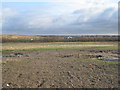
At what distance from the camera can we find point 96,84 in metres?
7.02

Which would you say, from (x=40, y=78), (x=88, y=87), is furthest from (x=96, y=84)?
(x=40, y=78)

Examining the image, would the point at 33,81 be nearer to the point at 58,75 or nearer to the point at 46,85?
the point at 46,85

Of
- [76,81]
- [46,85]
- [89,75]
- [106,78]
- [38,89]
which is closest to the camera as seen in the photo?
[38,89]

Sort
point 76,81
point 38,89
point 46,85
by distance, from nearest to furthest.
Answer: point 38,89 → point 46,85 → point 76,81

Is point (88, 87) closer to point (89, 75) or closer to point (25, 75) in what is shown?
point (89, 75)

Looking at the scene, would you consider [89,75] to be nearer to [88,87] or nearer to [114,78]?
[114,78]

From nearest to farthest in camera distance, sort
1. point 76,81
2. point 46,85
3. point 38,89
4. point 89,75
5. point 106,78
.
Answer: point 38,89 < point 46,85 < point 76,81 < point 106,78 < point 89,75

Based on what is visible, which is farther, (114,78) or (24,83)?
(114,78)

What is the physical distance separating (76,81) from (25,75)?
2.58 m

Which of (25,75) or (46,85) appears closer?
(46,85)

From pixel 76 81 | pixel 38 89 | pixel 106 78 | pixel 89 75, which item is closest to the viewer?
pixel 38 89

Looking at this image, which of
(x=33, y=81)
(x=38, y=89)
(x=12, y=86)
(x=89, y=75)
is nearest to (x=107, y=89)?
(x=89, y=75)

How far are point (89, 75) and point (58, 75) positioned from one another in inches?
57.8

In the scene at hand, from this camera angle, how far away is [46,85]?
22.7ft
